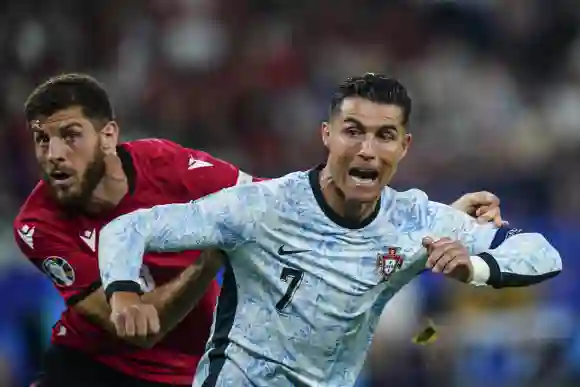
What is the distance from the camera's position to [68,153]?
4.98m

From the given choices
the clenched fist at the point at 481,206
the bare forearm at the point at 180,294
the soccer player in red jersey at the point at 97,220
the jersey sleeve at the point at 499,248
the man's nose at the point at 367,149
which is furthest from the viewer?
the soccer player in red jersey at the point at 97,220

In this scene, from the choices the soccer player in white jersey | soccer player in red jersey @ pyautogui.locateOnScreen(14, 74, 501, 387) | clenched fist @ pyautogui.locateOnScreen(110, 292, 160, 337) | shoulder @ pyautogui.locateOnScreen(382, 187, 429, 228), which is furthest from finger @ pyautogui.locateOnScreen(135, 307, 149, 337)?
shoulder @ pyautogui.locateOnScreen(382, 187, 429, 228)

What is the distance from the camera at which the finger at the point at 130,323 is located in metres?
3.96

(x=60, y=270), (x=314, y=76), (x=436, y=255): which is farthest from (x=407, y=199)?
(x=314, y=76)

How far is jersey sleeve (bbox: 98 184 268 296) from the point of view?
416cm

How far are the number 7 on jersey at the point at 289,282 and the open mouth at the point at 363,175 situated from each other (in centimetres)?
38

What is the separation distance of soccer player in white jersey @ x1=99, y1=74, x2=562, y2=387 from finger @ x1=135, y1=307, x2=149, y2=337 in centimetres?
37

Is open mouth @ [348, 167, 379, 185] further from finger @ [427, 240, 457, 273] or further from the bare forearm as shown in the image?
the bare forearm

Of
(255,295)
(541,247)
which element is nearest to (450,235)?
(541,247)

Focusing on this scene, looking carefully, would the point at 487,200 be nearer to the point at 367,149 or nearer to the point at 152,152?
the point at 367,149

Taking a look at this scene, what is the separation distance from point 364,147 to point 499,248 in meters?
0.58

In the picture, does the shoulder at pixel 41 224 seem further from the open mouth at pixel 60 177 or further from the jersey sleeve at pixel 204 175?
the jersey sleeve at pixel 204 175

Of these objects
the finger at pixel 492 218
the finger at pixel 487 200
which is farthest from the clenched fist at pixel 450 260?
the finger at pixel 487 200

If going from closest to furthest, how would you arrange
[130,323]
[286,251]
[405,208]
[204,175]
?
1. [130,323]
2. [286,251]
3. [405,208]
4. [204,175]
